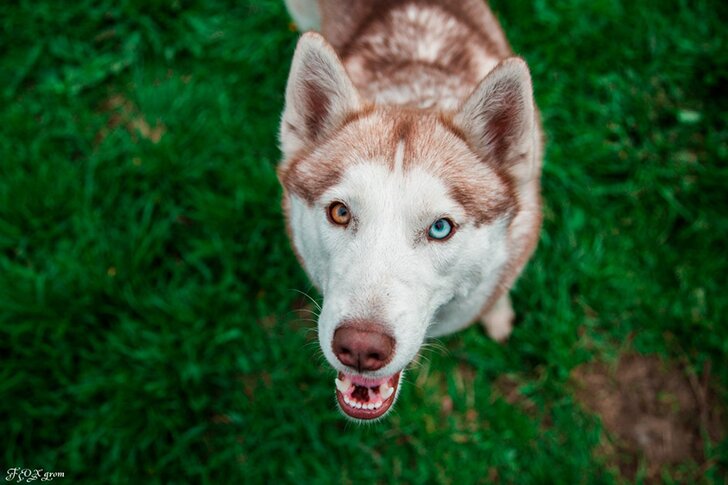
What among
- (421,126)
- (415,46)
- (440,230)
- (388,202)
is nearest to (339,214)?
(388,202)

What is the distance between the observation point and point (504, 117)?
2.37 meters

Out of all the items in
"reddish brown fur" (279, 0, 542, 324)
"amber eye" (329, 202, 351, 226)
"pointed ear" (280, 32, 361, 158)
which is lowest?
"amber eye" (329, 202, 351, 226)

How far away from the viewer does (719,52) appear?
166 inches

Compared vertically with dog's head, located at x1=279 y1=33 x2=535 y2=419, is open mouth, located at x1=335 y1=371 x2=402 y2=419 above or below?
below

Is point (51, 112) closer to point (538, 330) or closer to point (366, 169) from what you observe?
point (366, 169)

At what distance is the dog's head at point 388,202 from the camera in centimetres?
213

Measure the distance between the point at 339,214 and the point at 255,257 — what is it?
1730 mm

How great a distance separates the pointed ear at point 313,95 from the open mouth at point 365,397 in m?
1.13

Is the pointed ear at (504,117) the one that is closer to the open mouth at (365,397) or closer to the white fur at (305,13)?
the open mouth at (365,397)

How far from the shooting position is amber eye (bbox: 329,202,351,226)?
2.32 meters

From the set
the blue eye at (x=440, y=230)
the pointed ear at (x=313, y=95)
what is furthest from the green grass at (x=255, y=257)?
the blue eye at (x=440, y=230)

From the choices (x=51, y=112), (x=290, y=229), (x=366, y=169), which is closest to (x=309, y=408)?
(x=290, y=229)

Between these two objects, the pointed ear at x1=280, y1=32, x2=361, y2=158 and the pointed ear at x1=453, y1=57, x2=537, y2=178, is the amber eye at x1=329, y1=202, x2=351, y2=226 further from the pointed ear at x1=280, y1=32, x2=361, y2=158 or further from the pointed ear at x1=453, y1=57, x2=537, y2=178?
the pointed ear at x1=453, y1=57, x2=537, y2=178

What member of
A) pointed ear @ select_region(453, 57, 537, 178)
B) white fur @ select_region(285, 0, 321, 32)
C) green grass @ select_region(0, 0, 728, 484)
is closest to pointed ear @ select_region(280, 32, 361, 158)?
pointed ear @ select_region(453, 57, 537, 178)
